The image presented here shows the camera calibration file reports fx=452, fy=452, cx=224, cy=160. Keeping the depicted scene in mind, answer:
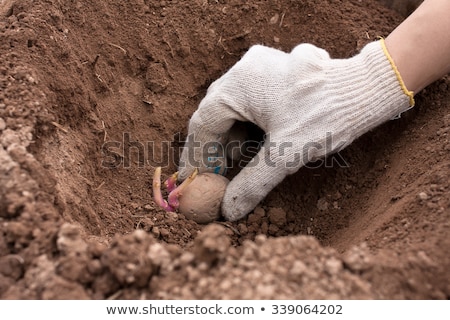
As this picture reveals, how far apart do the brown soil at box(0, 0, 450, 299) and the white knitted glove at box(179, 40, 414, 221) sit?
0.21 meters

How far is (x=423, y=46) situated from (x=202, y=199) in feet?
3.30

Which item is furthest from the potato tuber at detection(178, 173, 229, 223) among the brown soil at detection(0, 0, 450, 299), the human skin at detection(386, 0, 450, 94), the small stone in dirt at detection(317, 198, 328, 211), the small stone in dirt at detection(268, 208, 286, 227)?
the human skin at detection(386, 0, 450, 94)

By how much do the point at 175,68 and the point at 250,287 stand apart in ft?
4.39

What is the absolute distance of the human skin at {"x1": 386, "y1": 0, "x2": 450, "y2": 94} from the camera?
5.38ft

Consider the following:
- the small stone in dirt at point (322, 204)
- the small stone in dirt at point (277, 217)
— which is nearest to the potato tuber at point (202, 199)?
the small stone in dirt at point (277, 217)

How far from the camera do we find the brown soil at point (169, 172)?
106 centimetres

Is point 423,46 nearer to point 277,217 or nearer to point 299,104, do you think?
point 299,104

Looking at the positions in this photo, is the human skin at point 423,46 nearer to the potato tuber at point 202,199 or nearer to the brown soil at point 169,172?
the brown soil at point 169,172

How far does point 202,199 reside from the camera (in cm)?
180

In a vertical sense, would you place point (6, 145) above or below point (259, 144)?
above

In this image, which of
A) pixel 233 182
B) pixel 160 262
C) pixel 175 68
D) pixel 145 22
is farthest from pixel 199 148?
pixel 160 262

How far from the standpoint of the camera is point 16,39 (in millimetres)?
1642

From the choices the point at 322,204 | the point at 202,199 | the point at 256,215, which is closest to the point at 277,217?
the point at 256,215
